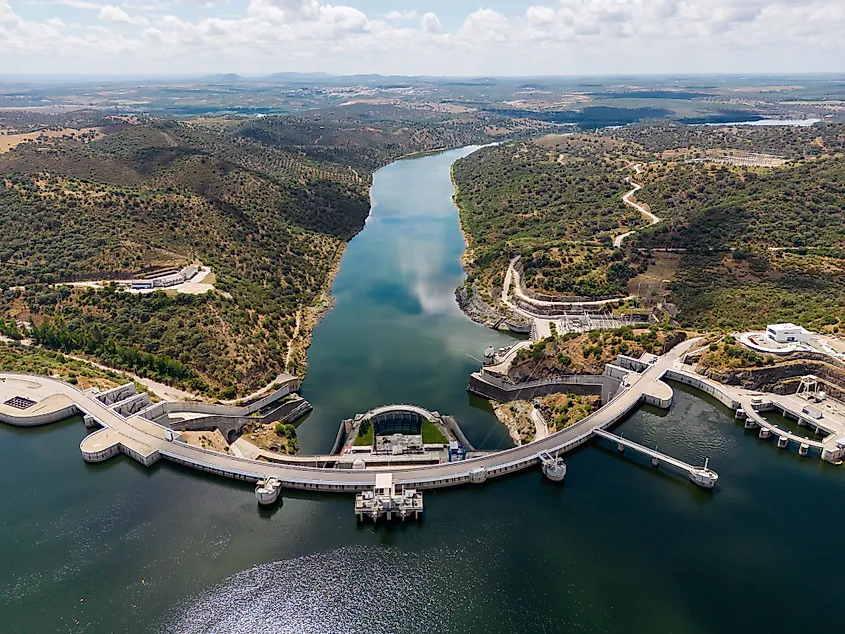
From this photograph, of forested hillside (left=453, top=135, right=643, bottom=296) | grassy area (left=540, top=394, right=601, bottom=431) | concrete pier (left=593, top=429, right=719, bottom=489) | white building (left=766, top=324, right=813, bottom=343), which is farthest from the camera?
forested hillside (left=453, top=135, right=643, bottom=296)

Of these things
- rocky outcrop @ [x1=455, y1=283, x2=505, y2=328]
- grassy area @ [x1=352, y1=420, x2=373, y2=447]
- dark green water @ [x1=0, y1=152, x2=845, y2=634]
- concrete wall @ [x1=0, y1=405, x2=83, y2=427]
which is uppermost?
concrete wall @ [x1=0, y1=405, x2=83, y2=427]

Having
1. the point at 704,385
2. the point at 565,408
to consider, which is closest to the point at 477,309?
the point at 565,408

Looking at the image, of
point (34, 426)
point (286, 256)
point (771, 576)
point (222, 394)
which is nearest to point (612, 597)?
point (771, 576)

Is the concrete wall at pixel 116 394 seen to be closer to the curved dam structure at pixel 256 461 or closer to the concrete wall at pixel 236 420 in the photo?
the curved dam structure at pixel 256 461

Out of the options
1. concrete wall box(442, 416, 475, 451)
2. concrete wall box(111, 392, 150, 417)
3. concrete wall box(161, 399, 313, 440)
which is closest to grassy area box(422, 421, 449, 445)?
concrete wall box(442, 416, 475, 451)

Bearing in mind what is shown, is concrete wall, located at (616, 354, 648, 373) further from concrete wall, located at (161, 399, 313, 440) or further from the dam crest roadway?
concrete wall, located at (161, 399, 313, 440)

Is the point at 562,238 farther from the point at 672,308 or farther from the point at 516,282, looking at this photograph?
the point at 672,308
